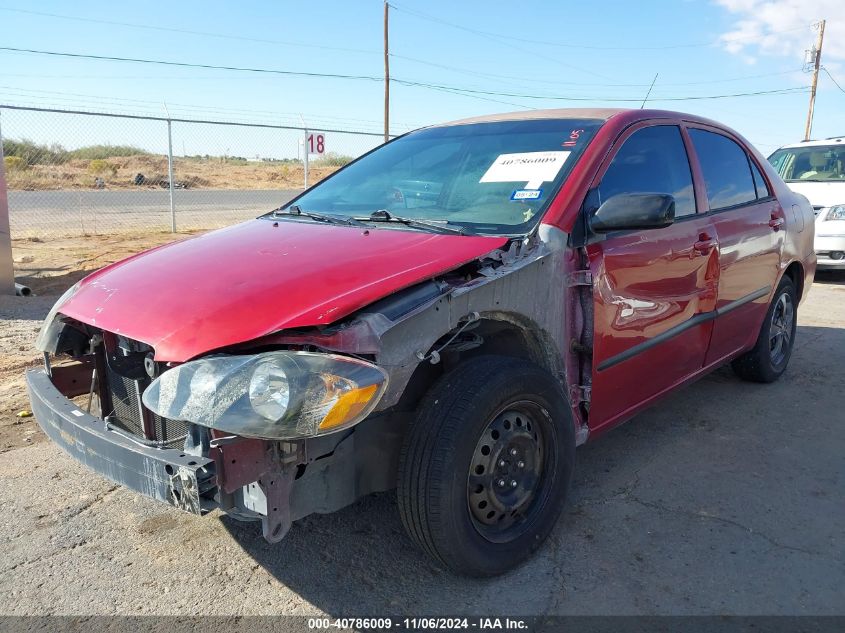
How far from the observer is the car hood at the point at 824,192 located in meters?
9.29

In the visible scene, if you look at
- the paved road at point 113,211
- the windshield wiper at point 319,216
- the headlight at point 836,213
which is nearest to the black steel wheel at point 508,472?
the windshield wiper at point 319,216

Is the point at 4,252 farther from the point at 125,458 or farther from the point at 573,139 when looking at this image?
the point at 573,139

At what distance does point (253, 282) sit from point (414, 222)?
853 millimetres

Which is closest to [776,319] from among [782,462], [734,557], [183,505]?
[782,462]

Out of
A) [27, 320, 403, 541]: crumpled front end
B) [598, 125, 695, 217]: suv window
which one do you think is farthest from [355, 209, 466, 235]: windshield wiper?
[27, 320, 403, 541]: crumpled front end

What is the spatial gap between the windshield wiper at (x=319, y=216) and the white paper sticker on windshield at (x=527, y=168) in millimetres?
633

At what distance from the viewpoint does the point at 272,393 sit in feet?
6.43

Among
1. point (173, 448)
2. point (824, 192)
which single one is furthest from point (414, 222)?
point (824, 192)

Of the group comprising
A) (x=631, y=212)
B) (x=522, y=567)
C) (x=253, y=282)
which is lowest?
(x=522, y=567)

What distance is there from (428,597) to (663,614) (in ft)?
2.69

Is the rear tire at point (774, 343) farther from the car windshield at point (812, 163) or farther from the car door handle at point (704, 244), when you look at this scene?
the car windshield at point (812, 163)

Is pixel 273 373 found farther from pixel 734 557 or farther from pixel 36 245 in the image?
pixel 36 245

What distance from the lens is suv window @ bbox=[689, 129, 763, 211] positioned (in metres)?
3.82

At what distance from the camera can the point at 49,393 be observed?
8.87 feet
